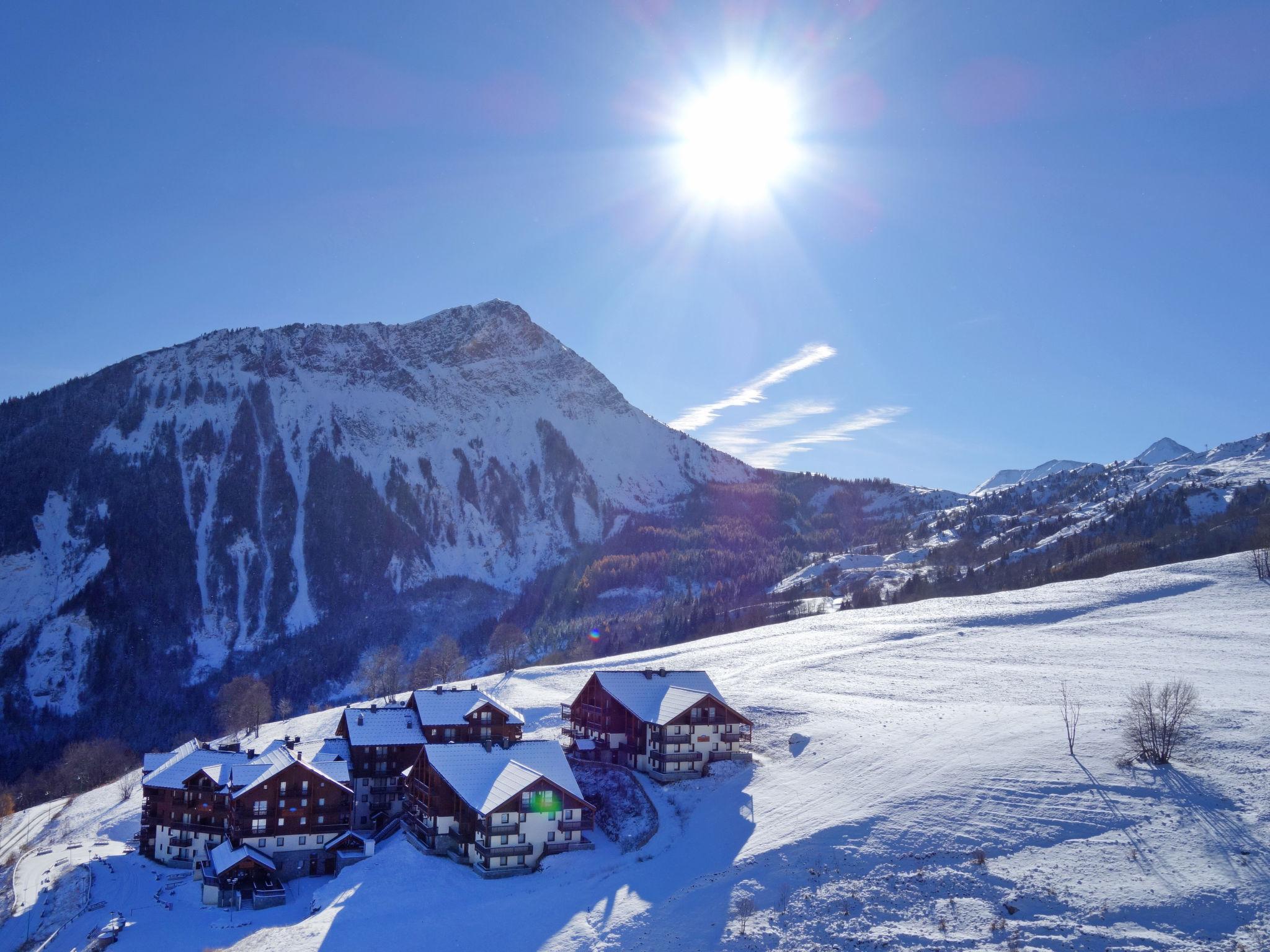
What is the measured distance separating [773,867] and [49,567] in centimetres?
21086

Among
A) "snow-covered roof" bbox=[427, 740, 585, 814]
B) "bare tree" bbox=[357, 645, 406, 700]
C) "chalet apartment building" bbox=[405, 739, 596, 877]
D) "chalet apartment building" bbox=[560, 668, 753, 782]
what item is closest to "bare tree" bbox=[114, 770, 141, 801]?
"bare tree" bbox=[357, 645, 406, 700]

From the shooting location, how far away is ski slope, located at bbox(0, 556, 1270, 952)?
33.6m

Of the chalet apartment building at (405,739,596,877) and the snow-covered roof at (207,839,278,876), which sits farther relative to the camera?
the snow-covered roof at (207,839,278,876)

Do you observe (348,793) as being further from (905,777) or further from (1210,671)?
(1210,671)

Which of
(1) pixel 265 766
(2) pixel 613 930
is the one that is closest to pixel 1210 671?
(2) pixel 613 930

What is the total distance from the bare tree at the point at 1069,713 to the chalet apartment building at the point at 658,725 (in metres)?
20.8

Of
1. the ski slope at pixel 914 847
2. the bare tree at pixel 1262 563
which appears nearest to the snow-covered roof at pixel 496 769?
the ski slope at pixel 914 847

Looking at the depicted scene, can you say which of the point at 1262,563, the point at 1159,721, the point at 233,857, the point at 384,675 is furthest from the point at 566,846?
the point at 384,675

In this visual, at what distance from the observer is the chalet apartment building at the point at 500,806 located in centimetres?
5109

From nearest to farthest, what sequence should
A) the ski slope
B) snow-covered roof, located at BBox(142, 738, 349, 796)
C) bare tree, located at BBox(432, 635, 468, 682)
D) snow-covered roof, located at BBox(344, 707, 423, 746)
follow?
the ski slope → snow-covered roof, located at BBox(142, 738, 349, 796) → snow-covered roof, located at BBox(344, 707, 423, 746) → bare tree, located at BBox(432, 635, 468, 682)

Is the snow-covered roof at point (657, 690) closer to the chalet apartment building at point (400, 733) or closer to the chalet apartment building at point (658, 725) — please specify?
the chalet apartment building at point (658, 725)

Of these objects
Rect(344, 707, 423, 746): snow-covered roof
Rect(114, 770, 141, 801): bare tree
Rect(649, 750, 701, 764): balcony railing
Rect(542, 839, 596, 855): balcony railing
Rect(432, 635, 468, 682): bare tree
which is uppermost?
Rect(432, 635, 468, 682): bare tree

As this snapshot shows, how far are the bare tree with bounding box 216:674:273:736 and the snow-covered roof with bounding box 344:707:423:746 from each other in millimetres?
29106

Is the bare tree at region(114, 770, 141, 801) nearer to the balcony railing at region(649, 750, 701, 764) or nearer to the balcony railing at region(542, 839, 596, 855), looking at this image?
the balcony railing at region(542, 839, 596, 855)
